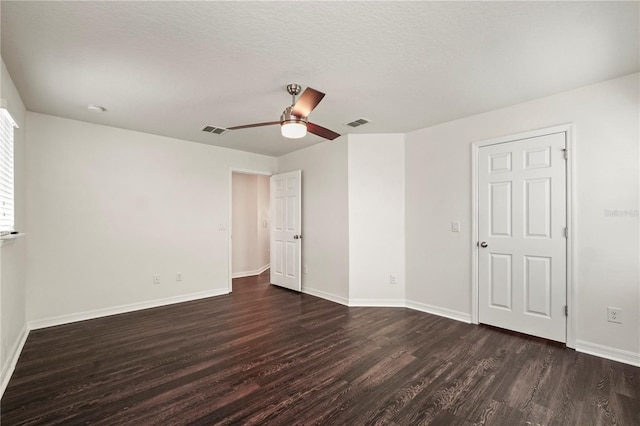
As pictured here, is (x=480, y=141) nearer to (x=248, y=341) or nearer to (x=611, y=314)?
(x=611, y=314)

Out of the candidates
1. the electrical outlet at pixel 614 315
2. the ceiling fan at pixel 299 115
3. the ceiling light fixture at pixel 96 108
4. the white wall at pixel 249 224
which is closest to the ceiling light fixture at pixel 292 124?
the ceiling fan at pixel 299 115

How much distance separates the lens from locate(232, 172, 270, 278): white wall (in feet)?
20.5

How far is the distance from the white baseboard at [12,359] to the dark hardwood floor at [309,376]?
0.17ft

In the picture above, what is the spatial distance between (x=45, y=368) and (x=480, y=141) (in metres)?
4.90

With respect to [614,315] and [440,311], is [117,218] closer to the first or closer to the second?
[440,311]

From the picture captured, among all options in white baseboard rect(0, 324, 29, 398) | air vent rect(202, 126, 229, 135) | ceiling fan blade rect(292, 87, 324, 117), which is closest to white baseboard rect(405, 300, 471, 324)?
ceiling fan blade rect(292, 87, 324, 117)

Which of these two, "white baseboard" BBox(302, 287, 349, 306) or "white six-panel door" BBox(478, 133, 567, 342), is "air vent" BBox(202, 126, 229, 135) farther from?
"white six-panel door" BBox(478, 133, 567, 342)

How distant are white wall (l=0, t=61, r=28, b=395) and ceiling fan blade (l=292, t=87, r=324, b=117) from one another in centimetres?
231

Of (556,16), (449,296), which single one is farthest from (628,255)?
(556,16)

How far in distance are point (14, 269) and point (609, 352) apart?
5640 millimetres

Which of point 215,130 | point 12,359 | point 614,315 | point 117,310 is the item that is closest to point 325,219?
point 215,130

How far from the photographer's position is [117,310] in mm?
3812

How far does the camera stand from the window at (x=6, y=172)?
2262 mm

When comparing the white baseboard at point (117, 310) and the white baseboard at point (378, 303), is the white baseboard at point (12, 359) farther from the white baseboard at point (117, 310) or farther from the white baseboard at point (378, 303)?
the white baseboard at point (378, 303)
